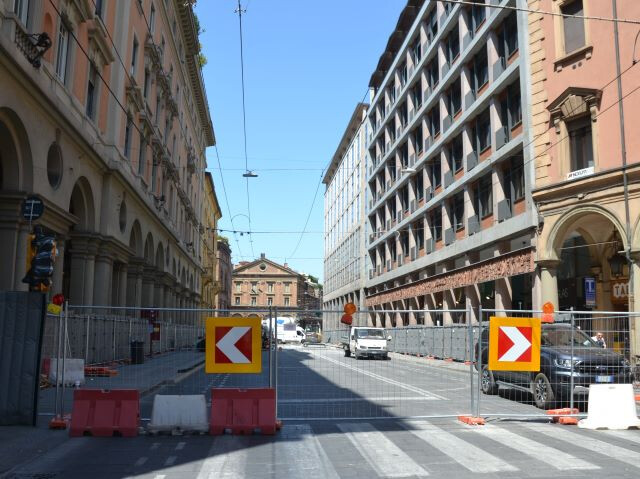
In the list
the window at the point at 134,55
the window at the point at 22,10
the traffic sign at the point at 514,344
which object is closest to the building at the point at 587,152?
the traffic sign at the point at 514,344

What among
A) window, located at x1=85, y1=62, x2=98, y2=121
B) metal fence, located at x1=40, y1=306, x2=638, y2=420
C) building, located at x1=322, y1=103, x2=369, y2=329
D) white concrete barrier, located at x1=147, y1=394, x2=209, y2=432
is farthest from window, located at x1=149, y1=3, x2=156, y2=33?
building, located at x1=322, y1=103, x2=369, y2=329

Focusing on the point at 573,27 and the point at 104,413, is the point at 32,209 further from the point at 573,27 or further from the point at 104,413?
the point at 573,27

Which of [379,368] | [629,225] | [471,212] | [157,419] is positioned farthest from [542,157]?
[157,419]

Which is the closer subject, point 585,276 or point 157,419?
point 157,419

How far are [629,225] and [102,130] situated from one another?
64.6 ft

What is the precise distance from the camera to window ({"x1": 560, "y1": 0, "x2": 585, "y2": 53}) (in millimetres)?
24000

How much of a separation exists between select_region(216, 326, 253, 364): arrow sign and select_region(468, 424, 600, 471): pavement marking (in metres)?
3.91

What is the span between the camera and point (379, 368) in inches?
616

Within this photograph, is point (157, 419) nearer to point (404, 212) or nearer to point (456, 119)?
point (456, 119)

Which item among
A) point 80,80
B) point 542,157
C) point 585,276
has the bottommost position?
point 585,276

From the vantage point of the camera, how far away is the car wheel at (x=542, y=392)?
506 inches

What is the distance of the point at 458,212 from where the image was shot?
36.5m

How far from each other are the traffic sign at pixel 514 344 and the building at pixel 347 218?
44.0 m

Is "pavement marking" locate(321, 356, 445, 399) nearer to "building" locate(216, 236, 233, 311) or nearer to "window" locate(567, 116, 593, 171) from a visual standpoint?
"window" locate(567, 116, 593, 171)
